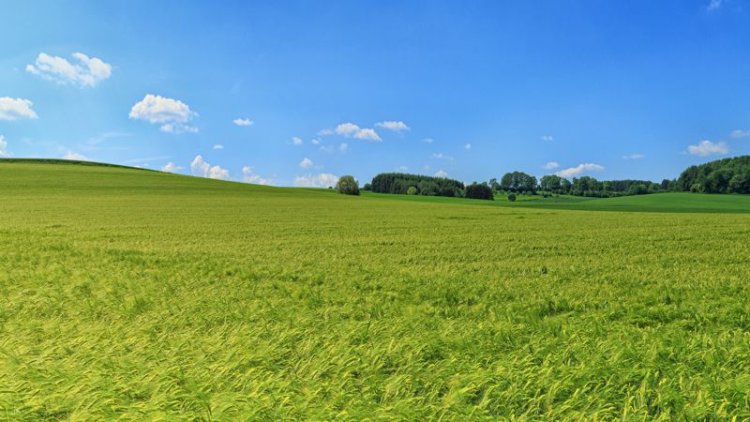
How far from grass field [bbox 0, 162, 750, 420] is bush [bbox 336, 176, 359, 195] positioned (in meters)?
66.7

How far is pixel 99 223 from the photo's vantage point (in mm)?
23391

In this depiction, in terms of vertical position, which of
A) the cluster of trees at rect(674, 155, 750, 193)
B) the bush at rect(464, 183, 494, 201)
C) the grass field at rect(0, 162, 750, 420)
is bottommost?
the grass field at rect(0, 162, 750, 420)

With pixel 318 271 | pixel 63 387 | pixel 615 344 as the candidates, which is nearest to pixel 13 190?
pixel 318 271

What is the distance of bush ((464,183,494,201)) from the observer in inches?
4082

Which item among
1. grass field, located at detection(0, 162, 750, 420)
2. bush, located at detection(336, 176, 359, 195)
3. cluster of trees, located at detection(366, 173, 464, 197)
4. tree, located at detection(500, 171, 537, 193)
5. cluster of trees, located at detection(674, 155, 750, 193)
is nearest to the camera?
grass field, located at detection(0, 162, 750, 420)

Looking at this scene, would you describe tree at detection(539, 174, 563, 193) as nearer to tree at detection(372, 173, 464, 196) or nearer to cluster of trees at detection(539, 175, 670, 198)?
cluster of trees at detection(539, 175, 670, 198)

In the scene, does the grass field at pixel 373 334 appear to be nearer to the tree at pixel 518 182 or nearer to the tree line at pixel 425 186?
the tree line at pixel 425 186

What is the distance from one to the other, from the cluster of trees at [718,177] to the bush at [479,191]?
5065 centimetres

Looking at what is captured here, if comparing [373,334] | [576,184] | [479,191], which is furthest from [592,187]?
[373,334]

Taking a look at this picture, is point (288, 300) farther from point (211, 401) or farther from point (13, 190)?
point (13, 190)

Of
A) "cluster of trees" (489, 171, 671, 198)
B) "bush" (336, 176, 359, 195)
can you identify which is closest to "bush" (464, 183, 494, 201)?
"cluster of trees" (489, 171, 671, 198)

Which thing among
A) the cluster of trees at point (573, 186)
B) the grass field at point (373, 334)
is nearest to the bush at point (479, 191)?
the cluster of trees at point (573, 186)

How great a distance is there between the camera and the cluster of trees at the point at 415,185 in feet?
366

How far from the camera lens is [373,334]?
550cm
